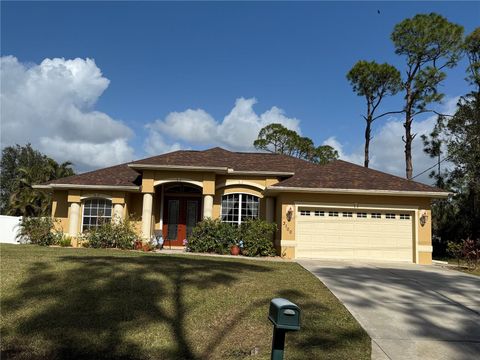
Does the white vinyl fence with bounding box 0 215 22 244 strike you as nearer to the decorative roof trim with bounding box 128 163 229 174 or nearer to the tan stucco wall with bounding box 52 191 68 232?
the tan stucco wall with bounding box 52 191 68 232

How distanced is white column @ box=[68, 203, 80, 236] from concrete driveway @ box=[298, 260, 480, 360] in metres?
12.5

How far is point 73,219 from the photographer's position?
66.2 feet

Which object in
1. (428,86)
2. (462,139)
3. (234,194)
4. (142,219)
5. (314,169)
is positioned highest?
(428,86)

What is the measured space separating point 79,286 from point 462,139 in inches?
907

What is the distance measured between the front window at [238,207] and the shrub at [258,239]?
2.12 metres

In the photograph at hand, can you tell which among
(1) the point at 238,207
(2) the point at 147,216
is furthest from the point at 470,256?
(2) the point at 147,216

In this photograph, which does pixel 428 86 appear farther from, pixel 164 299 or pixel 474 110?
pixel 164 299

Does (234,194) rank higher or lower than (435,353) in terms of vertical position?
higher

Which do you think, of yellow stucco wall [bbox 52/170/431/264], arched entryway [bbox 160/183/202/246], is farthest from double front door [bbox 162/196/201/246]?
yellow stucco wall [bbox 52/170/431/264]

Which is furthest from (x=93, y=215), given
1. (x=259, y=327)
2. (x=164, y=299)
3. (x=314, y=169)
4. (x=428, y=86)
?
(x=428, y=86)

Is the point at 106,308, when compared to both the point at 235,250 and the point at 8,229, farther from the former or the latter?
the point at 8,229

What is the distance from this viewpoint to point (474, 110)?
24.2 metres

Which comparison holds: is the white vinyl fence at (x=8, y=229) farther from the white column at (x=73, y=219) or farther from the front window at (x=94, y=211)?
the front window at (x=94, y=211)

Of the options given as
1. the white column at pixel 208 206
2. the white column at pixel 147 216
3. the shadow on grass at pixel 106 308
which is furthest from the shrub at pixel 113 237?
the shadow on grass at pixel 106 308
